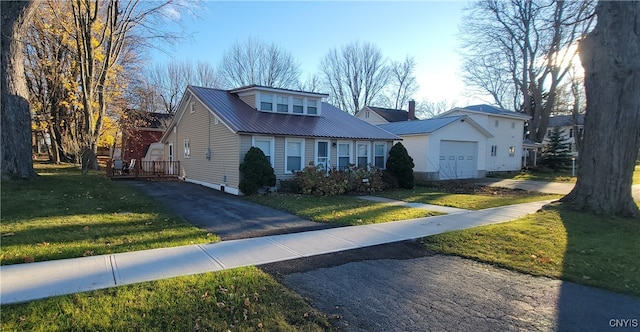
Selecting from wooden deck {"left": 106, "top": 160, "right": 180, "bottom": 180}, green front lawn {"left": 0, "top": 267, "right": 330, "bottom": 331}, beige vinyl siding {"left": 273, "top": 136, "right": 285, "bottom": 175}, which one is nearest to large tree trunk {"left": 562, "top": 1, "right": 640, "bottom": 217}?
green front lawn {"left": 0, "top": 267, "right": 330, "bottom": 331}

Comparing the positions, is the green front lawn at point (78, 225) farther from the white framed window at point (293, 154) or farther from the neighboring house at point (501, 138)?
the neighboring house at point (501, 138)

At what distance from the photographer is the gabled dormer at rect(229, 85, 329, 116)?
56.0ft

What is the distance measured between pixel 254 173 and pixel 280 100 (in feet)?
18.0

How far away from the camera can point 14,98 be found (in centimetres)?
1152

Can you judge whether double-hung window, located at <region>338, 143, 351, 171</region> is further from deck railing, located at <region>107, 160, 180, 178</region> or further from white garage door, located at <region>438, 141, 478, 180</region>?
deck railing, located at <region>107, 160, 180, 178</region>

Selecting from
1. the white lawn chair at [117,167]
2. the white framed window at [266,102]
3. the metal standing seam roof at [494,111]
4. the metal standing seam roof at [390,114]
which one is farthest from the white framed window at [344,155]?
the metal standing seam roof at [390,114]

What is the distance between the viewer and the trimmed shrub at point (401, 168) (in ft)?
57.8

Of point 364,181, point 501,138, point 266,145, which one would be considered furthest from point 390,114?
point 266,145

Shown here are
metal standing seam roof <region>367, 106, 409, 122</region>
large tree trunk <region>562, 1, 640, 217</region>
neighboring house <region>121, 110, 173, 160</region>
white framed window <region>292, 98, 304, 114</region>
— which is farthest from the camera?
metal standing seam roof <region>367, 106, 409, 122</region>

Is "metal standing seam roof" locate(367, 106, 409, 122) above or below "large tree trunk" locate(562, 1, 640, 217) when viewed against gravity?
above

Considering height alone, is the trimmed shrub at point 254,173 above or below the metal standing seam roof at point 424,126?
below

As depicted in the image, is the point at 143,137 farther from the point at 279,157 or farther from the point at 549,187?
the point at 549,187

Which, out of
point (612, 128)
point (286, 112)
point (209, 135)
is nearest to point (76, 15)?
point (209, 135)

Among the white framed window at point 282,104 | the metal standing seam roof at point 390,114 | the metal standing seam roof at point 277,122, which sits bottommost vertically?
the metal standing seam roof at point 277,122
